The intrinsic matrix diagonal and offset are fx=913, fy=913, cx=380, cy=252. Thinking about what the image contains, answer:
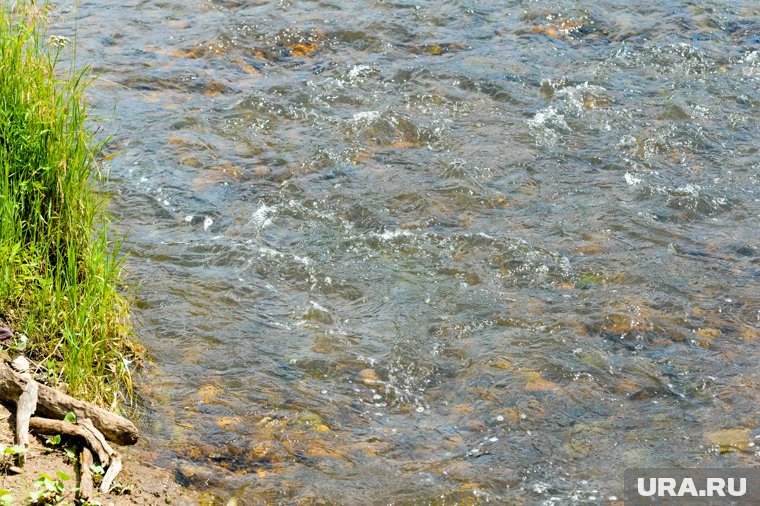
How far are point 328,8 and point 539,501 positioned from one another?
25.6 ft

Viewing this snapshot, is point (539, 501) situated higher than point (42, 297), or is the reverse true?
point (42, 297)

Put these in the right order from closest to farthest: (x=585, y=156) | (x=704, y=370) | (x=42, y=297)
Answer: (x=42, y=297), (x=704, y=370), (x=585, y=156)

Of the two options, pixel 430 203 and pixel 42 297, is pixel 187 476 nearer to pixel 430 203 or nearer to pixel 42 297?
pixel 42 297

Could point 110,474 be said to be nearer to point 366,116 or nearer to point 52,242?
point 52,242

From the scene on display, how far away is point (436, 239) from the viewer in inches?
277

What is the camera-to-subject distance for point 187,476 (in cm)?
471

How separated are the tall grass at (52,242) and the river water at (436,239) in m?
0.46

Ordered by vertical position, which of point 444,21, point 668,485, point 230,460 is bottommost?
point 668,485

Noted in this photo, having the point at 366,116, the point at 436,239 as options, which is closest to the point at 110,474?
the point at 436,239

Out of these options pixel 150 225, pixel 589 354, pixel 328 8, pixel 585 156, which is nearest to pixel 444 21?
pixel 328 8

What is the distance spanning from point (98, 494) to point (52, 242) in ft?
5.47

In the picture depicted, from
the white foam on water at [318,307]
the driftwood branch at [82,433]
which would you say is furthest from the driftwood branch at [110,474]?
the white foam on water at [318,307]

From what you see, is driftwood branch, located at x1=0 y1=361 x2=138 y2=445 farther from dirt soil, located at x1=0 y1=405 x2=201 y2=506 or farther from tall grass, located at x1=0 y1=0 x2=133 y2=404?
tall grass, located at x1=0 y1=0 x2=133 y2=404

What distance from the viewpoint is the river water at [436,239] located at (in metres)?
5.10
